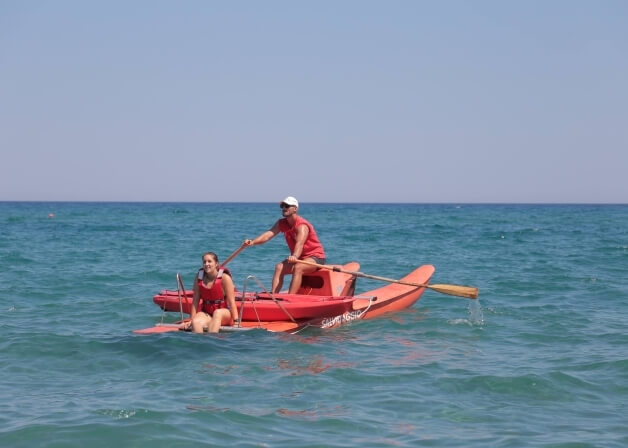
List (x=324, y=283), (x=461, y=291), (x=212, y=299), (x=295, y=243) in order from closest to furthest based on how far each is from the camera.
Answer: (x=212, y=299) → (x=295, y=243) → (x=461, y=291) → (x=324, y=283)

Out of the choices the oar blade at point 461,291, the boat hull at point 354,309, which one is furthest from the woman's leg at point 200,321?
the oar blade at point 461,291

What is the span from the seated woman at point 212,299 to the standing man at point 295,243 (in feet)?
5.18

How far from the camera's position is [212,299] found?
400 inches

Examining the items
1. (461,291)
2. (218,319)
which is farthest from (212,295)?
(461,291)

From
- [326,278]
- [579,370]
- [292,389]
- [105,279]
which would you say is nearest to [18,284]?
[105,279]

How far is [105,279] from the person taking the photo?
18.2 meters

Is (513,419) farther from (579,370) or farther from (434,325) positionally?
(434,325)

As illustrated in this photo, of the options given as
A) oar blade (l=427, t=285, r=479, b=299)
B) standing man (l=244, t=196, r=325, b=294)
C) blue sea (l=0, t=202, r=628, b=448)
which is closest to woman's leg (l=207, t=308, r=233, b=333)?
blue sea (l=0, t=202, r=628, b=448)

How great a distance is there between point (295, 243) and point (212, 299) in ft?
7.07

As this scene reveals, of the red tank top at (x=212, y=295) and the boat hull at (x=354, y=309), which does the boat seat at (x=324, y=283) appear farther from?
the red tank top at (x=212, y=295)

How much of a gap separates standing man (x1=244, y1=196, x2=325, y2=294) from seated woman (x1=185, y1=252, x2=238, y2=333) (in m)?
1.58

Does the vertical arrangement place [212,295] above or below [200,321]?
above

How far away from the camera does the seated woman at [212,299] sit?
9984mm

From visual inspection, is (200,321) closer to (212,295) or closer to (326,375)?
(212,295)
